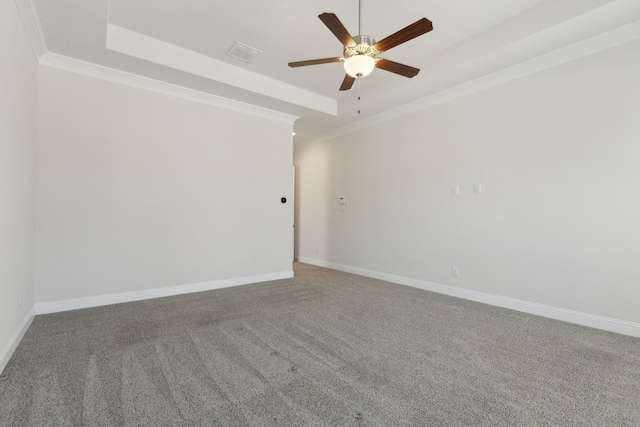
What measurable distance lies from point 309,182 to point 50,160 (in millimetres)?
4472

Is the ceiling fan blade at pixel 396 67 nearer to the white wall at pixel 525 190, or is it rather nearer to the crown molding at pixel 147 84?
the white wall at pixel 525 190

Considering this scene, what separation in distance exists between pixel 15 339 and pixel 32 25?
109 inches

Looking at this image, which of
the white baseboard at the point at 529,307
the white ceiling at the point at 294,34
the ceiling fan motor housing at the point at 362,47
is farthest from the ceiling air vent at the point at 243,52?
the white baseboard at the point at 529,307

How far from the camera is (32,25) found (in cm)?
267

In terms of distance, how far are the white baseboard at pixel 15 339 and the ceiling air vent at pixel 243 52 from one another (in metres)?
3.52

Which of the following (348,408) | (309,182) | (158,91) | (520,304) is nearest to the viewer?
(348,408)

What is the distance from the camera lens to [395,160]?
4.93 meters

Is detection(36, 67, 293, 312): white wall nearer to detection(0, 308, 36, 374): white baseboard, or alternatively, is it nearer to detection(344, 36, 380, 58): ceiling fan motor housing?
detection(0, 308, 36, 374): white baseboard

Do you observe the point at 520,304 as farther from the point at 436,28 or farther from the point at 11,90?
the point at 11,90

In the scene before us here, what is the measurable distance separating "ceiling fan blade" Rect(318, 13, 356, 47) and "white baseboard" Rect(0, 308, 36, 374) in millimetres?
3287

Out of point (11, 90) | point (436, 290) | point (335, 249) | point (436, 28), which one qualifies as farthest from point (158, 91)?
point (436, 290)

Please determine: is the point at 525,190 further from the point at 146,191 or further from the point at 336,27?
the point at 146,191

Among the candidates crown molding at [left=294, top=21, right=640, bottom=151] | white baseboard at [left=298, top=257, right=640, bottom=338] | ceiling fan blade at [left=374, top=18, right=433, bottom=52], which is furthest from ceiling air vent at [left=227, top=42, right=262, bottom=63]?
white baseboard at [left=298, top=257, right=640, bottom=338]

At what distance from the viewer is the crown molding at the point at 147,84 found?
10.9 ft
